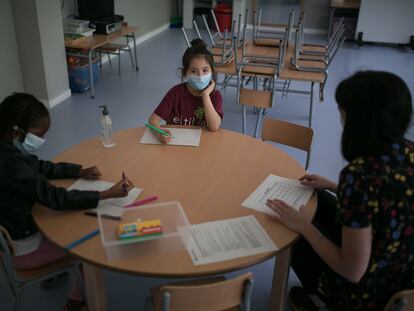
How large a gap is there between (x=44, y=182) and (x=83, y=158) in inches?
15.5

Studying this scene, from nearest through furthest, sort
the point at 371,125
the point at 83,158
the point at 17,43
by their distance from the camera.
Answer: the point at 371,125 < the point at 83,158 < the point at 17,43

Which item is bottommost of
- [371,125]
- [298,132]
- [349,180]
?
[298,132]

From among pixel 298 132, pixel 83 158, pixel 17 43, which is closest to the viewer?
pixel 83 158

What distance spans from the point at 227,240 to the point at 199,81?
1.19m

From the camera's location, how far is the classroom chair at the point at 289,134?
2.35 meters

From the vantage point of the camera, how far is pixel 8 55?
4074 mm

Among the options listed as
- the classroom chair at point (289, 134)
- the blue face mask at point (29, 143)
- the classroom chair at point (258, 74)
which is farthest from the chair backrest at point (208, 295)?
the classroom chair at point (258, 74)

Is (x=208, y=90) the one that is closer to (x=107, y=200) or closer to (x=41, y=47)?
(x=107, y=200)

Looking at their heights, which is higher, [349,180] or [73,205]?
[349,180]


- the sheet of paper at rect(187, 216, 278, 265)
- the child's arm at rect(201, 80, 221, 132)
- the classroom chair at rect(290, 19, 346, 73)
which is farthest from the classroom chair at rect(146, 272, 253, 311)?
the classroom chair at rect(290, 19, 346, 73)

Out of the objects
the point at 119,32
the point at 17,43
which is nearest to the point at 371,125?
the point at 17,43

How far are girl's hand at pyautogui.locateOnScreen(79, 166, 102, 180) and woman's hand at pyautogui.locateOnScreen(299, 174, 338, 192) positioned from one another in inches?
33.5

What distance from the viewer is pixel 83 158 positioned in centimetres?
191

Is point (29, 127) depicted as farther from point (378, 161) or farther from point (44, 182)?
point (378, 161)
